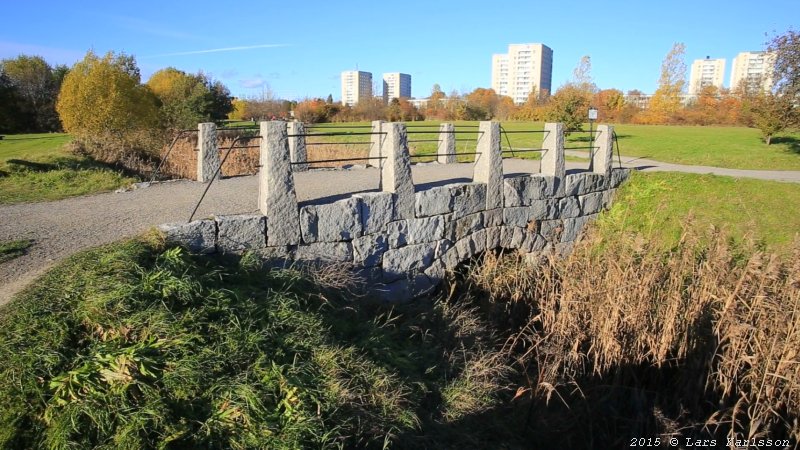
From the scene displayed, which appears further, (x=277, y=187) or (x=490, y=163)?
(x=490, y=163)

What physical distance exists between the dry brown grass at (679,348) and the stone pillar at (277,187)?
2950 millimetres

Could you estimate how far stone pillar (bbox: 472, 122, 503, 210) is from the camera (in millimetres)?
8117

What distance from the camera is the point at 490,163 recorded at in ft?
26.8

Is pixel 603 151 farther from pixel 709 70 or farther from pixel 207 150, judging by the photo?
pixel 709 70

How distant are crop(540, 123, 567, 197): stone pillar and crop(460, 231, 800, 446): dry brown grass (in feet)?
10.5

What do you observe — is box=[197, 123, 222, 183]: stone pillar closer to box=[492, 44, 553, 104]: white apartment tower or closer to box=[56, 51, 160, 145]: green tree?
box=[56, 51, 160, 145]: green tree

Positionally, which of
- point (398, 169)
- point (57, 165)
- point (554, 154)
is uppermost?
point (554, 154)

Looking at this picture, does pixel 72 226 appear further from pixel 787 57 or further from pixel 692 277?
pixel 787 57

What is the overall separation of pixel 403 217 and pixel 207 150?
3968mm

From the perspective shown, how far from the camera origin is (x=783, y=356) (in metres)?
4.88

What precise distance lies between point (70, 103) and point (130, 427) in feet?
48.1

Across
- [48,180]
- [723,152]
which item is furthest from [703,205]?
[48,180]

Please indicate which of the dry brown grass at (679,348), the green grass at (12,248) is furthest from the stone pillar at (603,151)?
the green grass at (12,248)

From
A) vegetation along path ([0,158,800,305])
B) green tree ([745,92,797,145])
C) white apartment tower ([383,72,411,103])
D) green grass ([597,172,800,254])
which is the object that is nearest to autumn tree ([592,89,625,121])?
green tree ([745,92,797,145])
